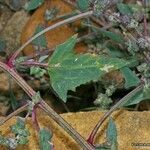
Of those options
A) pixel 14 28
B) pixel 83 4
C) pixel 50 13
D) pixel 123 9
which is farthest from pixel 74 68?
pixel 14 28

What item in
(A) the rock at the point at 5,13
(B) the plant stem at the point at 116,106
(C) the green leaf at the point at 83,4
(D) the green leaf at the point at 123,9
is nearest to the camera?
(B) the plant stem at the point at 116,106

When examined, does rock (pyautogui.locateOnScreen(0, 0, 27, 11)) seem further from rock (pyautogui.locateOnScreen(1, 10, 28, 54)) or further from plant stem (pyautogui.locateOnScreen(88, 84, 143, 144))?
plant stem (pyautogui.locateOnScreen(88, 84, 143, 144))

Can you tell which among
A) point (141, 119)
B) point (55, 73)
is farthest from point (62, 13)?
point (55, 73)

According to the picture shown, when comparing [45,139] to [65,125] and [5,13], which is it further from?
[5,13]

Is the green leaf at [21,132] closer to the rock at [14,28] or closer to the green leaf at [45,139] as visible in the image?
the green leaf at [45,139]

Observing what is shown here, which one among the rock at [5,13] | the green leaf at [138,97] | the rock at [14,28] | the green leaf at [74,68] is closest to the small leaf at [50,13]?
the rock at [14,28]
